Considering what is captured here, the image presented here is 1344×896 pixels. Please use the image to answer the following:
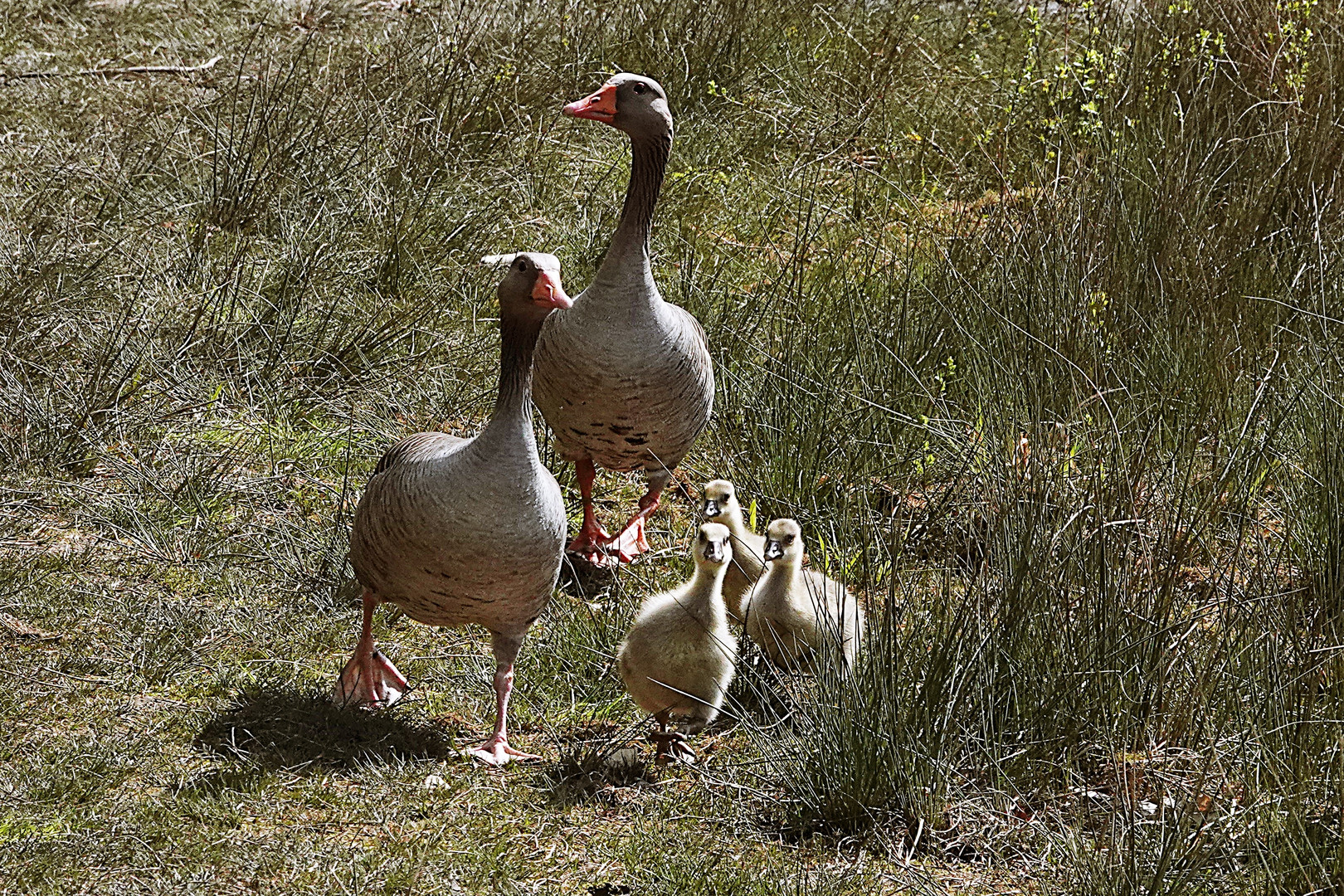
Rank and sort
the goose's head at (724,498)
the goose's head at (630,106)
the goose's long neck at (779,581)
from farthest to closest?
the goose's head at (630,106)
the goose's head at (724,498)
the goose's long neck at (779,581)

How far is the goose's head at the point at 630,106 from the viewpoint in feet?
18.1

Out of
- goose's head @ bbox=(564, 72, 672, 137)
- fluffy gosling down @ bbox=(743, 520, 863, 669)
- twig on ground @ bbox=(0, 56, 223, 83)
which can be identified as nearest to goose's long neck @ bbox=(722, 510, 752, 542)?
fluffy gosling down @ bbox=(743, 520, 863, 669)

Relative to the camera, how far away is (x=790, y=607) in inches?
185

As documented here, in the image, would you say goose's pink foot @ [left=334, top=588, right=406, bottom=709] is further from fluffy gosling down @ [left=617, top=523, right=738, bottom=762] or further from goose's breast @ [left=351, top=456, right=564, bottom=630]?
fluffy gosling down @ [left=617, top=523, right=738, bottom=762]

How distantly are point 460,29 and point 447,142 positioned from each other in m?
1.71

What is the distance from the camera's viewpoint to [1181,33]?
7934 mm

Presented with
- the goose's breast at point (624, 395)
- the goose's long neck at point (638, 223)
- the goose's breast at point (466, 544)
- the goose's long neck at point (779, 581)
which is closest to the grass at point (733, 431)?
the goose's long neck at point (779, 581)

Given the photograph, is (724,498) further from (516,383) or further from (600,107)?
(600,107)

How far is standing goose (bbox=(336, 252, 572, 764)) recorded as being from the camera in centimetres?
418

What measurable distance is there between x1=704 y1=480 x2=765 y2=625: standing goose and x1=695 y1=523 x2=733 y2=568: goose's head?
0.56 metres

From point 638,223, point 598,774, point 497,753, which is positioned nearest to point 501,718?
point 497,753

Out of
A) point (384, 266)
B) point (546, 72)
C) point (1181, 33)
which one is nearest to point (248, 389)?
point (384, 266)

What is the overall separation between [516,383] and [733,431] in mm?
2067

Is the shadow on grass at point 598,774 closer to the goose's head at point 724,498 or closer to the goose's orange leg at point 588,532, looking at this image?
the goose's head at point 724,498
